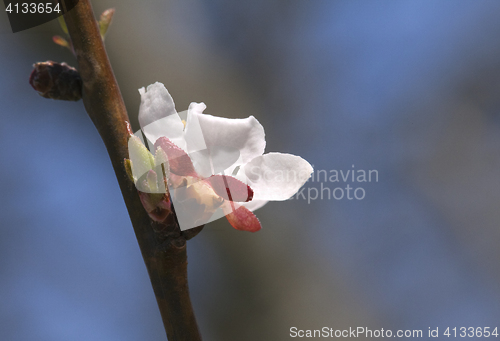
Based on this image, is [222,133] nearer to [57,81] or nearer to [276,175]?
[276,175]

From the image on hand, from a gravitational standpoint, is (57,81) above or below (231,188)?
above

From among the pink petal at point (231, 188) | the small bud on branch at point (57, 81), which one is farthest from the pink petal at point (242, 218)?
the small bud on branch at point (57, 81)

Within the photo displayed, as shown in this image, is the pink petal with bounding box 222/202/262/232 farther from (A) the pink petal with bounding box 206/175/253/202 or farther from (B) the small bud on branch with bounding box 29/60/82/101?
(B) the small bud on branch with bounding box 29/60/82/101

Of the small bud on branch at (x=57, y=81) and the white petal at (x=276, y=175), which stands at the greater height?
the small bud on branch at (x=57, y=81)

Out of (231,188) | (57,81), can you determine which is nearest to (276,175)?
(231,188)

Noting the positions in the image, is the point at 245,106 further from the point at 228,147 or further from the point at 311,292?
the point at 228,147

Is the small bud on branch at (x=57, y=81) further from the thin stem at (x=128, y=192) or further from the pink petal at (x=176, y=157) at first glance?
the pink petal at (x=176, y=157)
